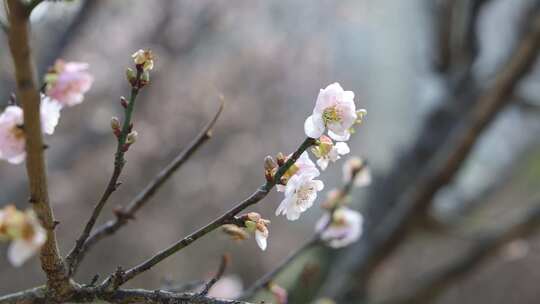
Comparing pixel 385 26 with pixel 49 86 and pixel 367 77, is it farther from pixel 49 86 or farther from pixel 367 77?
pixel 49 86

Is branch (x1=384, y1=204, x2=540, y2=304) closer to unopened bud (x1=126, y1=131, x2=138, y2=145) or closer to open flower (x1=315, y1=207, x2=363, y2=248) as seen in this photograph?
open flower (x1=315, y1=207, x2=363, y2=248)

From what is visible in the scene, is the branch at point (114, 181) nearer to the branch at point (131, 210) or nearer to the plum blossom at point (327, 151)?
the branch at point (131, 210)

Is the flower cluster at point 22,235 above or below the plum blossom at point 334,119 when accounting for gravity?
below

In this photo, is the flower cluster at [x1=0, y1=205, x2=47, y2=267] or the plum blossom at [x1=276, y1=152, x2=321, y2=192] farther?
the plum blossom at [x1=276, y1=152, x2=321, y2=192]

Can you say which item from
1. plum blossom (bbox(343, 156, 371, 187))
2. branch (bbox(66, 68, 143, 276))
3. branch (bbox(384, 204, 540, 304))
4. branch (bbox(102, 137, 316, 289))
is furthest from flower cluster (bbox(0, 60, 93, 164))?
branch (bbox(384, 204, 540, 304))

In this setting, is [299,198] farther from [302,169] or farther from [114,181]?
[114,181]

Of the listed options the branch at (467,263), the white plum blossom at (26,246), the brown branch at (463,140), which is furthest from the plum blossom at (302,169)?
the branch at (467,263)
